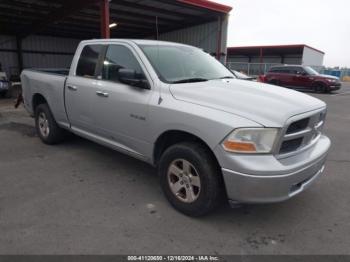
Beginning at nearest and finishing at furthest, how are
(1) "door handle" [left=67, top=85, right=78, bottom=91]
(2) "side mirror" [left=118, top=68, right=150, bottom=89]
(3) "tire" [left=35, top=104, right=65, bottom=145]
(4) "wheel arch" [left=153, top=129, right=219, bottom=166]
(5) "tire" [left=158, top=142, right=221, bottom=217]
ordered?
1. (5) "tire" [left=158, top=142, right=221, bottom=217]
2. (4) "wheel arch" [left=153, top=129, right=219, bottom=166]
3. (2) "side mirror" [left=118, top=68, right=150, bottom=89]
4. (1) "door handle" [left=67, top=85, right=78, bottom=91]
5. (3) "tire" [left=35, top=104, right=65, bottom=145]

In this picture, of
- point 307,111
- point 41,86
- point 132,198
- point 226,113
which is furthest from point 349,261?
point 41,86

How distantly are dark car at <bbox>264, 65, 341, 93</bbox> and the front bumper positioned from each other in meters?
17.4

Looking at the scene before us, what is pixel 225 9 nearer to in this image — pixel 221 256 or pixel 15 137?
pixel 15 137

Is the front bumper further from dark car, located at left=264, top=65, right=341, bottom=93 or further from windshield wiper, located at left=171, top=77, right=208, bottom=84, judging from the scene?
dark car, located at left=264, top=65, right=341, bottom=93

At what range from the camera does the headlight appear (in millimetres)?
2604

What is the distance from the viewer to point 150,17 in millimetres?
16609

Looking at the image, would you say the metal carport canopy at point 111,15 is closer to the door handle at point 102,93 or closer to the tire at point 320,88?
the tire at point 320,88

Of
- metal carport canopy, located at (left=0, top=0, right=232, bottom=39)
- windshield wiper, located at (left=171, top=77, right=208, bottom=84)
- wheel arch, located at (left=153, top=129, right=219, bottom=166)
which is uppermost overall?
metal carport canopy, located at (left=0, top=0, right=232, bottom=39)

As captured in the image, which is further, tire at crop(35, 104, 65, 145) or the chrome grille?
tire at crop(35, 104, 65, 145)

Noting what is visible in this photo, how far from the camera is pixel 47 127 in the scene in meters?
5.46

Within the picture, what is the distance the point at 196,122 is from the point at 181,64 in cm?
132

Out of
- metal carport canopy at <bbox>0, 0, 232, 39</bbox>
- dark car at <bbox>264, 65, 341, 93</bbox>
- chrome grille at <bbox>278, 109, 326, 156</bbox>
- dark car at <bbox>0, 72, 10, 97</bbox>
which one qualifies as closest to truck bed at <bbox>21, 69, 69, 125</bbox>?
chrome grille at <bbox>278, 109, 326, 156</bbox>

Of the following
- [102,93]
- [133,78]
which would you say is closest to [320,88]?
[102,93]

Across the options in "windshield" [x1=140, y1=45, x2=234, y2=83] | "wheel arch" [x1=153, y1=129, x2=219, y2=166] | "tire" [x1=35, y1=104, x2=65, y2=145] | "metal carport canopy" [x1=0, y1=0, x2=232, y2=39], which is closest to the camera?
"wheel arch" [x1=153, y1=129, x2=219, y2=166]
